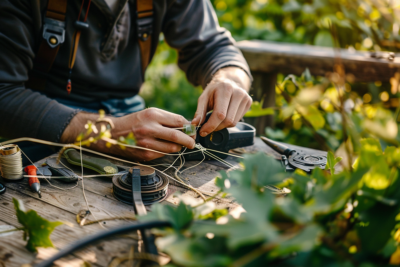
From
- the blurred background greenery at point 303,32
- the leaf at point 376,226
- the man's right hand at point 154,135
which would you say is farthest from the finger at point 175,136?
the blurred background greenery at point 303,32

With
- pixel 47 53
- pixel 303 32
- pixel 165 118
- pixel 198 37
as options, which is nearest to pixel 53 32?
pixel 47 53

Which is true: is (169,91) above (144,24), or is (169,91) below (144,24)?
below

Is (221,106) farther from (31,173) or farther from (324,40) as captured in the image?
(324,40)

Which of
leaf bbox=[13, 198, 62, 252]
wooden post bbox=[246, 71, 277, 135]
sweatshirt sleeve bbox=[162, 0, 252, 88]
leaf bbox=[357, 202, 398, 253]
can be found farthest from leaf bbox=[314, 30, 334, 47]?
leaf bbox=[13, 198, 62, 252]

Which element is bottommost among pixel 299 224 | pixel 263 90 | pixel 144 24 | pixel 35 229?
pixel 263 90

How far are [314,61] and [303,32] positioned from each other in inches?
56.8

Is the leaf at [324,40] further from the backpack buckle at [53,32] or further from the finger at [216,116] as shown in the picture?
the backpack buckle at [53,32]

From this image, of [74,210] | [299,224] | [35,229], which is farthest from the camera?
[74,210]

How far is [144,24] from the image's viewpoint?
1645 mm

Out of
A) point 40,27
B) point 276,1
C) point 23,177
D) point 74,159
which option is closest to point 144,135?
point 74,159

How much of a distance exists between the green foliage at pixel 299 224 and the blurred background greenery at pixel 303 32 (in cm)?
123

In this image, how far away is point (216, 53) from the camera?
1.84 meters

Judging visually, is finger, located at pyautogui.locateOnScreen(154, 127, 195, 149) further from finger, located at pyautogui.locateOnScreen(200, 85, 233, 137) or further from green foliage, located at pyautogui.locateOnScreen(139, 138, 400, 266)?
green foliage, located at pyautogui.locateOnScreen(139, 138, 400, 266)

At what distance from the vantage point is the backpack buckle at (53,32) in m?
1.37
